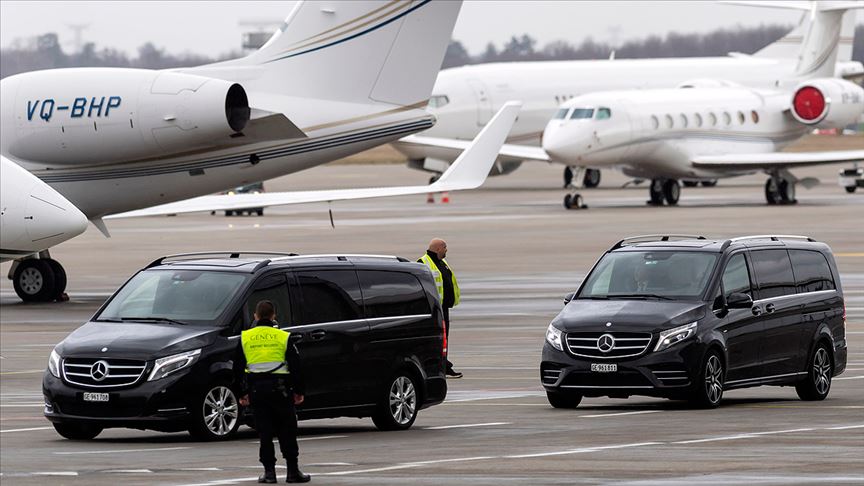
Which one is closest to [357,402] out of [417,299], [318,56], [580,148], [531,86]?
[417,299]

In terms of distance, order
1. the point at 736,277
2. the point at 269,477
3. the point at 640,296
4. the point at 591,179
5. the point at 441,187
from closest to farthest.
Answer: the point at 269,477
the point at 640,296
the point at 736,277
the point at 441,187
the point at 591,179

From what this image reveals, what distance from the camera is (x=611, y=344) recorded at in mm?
19000

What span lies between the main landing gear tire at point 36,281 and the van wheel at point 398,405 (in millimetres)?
18168

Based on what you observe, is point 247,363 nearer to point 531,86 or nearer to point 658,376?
point 658,376

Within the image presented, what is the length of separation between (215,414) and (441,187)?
18461mm

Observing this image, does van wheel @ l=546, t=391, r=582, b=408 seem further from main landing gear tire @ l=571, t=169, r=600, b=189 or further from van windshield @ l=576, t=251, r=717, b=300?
main landing gear tire @ l=571, t=169, r=600, b=189

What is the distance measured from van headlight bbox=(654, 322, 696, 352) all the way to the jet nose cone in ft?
45.4

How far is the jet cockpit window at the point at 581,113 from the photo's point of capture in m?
62.9

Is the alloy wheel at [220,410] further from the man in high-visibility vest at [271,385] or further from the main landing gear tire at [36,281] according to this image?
the main landing gear tire at [36,281]

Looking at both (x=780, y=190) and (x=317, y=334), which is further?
(x=780, y=190)

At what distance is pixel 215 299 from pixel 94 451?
6.78ft

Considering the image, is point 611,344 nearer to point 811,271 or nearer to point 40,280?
point 811,271

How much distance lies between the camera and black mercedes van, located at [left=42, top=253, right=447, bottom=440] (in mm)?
16641

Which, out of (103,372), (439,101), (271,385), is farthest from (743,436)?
Answer: (439,101)
